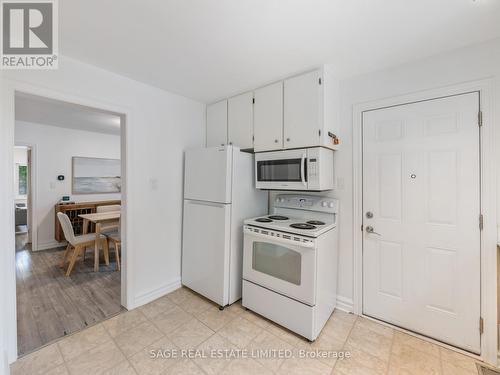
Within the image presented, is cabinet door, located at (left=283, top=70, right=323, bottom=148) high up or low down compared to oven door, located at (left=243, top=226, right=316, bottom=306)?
up

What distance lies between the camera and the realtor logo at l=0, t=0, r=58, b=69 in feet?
4.43

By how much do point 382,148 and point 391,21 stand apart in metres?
1.00

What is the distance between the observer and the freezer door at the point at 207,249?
7.57ft

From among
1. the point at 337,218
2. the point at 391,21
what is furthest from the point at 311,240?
the point at 391,21

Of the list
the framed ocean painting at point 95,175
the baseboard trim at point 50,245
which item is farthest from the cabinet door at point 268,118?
the baseboard trim at point 50,245

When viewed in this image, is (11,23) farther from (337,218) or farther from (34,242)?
(34,242)

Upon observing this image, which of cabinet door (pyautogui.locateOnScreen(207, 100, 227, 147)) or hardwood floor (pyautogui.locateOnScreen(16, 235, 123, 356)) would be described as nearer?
hardwood floor (pyautogui.locateOnScreen(16, 235, 123, 356))

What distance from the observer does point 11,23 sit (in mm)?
1426

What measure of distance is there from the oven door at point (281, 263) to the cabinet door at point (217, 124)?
4.11 ft

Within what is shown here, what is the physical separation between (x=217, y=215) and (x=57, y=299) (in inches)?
79.4

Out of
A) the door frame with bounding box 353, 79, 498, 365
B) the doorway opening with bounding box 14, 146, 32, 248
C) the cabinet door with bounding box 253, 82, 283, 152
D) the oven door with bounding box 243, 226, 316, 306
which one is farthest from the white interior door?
the doorway opening with bounding box 14, 146, 32, 248

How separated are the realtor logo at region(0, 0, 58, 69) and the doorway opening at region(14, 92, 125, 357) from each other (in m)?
0.26

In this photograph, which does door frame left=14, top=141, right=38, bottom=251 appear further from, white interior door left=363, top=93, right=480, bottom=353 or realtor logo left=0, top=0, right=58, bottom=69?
white interior door left=363, top=93, right=480, bottom=353

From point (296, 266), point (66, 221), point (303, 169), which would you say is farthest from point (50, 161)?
point (296, 266)
